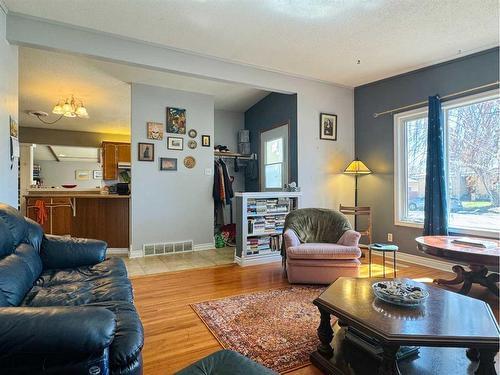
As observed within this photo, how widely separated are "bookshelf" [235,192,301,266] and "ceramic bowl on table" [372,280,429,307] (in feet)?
7.30

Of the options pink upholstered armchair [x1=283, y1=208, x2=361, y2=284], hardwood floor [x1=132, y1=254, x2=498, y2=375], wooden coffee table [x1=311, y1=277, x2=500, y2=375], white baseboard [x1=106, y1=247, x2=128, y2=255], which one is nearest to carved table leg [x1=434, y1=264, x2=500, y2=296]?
hardwood floor [x1=132, y1=254, x2=498, y2=375]

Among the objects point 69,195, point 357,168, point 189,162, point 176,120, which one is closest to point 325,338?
point 357,168

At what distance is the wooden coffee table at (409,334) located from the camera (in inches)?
51.9

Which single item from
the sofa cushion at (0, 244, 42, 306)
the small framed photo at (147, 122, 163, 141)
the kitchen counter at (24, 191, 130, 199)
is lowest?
the sofa cushion at (0, 244, 42, 306)

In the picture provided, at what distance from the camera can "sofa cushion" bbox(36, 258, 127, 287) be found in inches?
74.8

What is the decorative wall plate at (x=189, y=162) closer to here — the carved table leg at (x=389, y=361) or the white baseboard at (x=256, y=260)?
the white baseboard at (x=256, y=260)

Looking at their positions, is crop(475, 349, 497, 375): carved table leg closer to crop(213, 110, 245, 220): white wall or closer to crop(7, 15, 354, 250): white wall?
crop(7, 15, 354, 250): white wall

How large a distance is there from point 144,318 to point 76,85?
3842 millimetres

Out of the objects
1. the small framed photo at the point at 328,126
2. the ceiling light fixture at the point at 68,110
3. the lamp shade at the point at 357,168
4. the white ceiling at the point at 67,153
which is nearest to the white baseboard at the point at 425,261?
the lamp shade at the point at 357,168

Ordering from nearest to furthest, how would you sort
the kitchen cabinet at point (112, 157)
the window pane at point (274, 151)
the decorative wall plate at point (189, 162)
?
1. the decorative wall plate at point (189, 162)
2. the window pane at point (274, 151)
3. the kitchen cabinet at point (112, 157)

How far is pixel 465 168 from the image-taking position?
3.44m

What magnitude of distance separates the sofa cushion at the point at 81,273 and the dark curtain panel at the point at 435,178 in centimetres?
→ 358

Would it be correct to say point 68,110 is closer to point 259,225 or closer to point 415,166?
point 259,225

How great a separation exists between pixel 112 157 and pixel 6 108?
4.54 m
